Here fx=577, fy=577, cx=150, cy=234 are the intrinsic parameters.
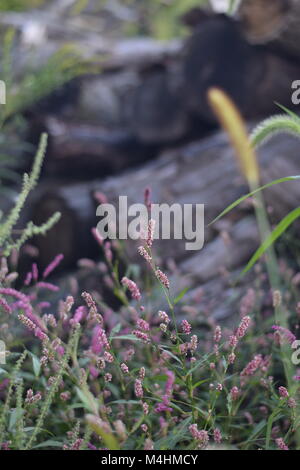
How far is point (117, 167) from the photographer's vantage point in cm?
345

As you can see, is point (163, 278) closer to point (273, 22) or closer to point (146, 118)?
point (273, 22)

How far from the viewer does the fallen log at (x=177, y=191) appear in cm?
235

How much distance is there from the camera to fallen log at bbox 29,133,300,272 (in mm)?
2346

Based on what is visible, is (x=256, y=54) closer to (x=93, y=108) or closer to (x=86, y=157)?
(x=86, y=157)

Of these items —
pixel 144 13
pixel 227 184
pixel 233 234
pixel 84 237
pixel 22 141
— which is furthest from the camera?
pixel 144 13

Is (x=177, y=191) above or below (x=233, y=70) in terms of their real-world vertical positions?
below

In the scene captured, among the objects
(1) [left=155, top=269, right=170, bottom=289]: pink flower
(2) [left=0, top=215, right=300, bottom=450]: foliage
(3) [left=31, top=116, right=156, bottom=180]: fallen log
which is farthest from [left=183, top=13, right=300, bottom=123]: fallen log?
(1) [left=155, top=269, right=170, bottom=289]: pink flower

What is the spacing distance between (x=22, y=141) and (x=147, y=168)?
73cm

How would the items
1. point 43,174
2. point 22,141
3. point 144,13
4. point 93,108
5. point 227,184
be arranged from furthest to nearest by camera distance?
point 144,13
point 93,108
point 43,174
point 22,141
point 227,184

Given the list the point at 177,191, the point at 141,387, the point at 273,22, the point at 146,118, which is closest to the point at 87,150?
the point at 146,118

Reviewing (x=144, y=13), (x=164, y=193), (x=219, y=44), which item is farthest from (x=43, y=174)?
(x=144, y=13)

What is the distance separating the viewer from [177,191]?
8.78 ft

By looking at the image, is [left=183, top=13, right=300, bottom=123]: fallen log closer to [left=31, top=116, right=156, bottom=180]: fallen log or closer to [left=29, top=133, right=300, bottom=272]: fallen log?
[left=29, top=133, right=300, bottom=272]: fallen log

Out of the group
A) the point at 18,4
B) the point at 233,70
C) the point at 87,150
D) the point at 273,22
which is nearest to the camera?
the point at 273,22
